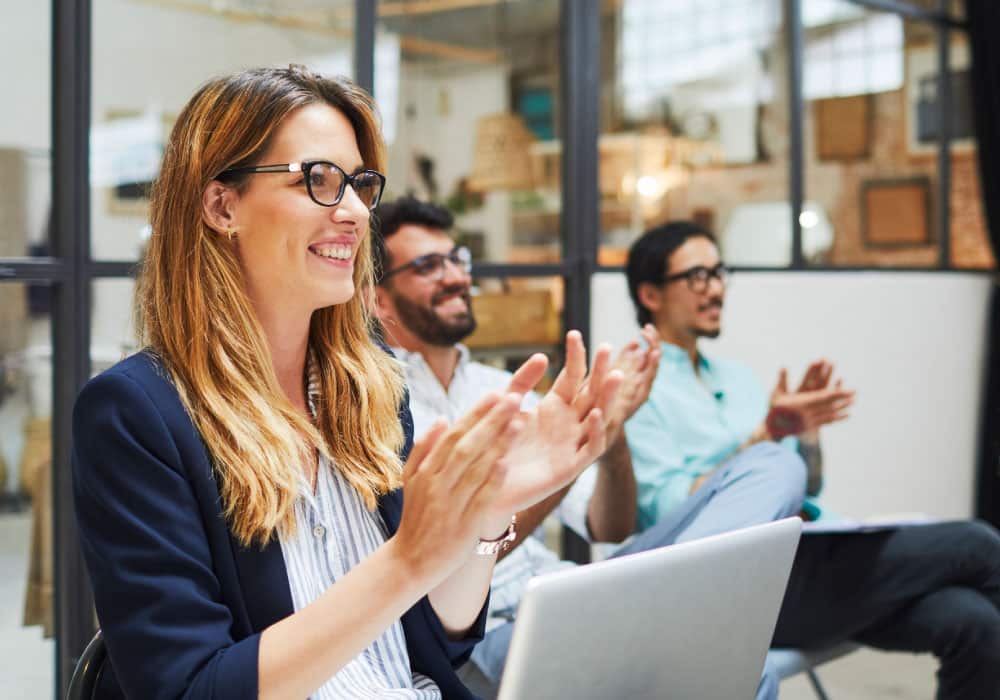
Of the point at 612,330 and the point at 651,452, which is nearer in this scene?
the point at 651,452

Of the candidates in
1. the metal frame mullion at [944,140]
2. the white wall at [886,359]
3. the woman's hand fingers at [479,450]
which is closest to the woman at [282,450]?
the woman's hand fingers at [479,450]

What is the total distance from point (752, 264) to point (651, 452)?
53.6 inches

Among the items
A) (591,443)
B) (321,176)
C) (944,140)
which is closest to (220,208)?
(321,176)

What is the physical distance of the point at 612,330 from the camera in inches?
121

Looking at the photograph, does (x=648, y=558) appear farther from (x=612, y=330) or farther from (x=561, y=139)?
(x=561, y=139)

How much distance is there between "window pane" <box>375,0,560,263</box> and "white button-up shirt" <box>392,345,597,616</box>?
0.64 m

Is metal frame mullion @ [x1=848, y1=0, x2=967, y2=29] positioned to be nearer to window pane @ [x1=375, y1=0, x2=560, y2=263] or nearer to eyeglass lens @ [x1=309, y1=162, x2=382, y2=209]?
window pane @ [x1=375, y1=0, x2=560, y2=263]

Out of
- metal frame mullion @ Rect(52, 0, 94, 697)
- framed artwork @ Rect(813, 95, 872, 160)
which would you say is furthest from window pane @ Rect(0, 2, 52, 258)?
framed artwork @ Rect(813, 95, 872, 160)

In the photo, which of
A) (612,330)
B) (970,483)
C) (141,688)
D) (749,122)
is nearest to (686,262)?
(612,330)

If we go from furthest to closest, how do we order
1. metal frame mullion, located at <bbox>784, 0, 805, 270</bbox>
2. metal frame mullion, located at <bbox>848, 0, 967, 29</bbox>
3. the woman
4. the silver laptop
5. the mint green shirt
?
metal frame mullion, located at <bbox>848, 0, 967, 29</bbox>
metal frame mullion, located at <bbox>784, 0, 805, 270</bbox>
the mint green shirt
the woman
the silver laptop

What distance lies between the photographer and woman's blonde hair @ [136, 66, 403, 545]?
1176 millimetres

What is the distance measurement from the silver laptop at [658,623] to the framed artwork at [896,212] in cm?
337

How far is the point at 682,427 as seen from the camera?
265 centimetres

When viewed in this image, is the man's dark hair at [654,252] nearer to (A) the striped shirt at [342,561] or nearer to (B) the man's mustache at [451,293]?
(B) the man's mustache at [451,293]
